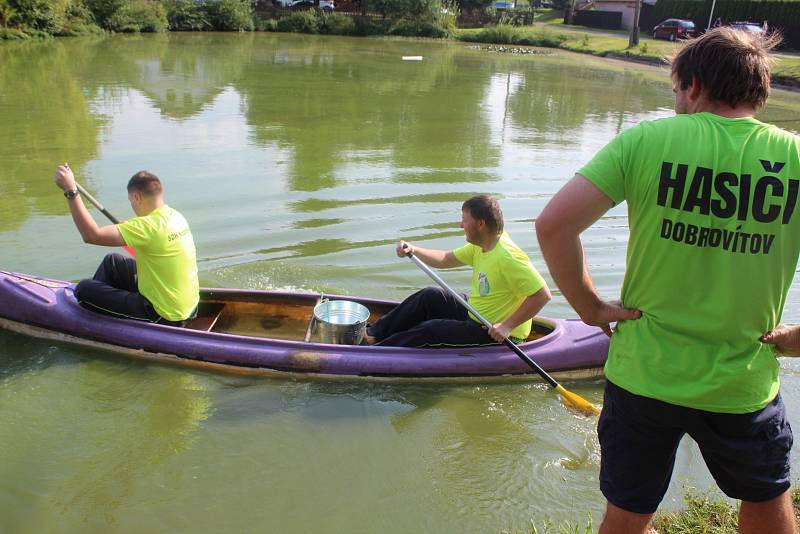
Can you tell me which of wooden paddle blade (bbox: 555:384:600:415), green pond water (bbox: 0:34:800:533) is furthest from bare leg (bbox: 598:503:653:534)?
wooden paddle blade (bbox: 555:384:600:415)

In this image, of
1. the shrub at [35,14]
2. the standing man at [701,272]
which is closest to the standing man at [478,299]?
the standing man at [701,272]

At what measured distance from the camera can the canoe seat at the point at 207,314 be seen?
601 centimetres

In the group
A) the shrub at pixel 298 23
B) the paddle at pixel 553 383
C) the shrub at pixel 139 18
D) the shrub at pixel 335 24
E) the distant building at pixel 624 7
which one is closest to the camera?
the paddle at pixel 553 383

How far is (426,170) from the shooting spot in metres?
11.9

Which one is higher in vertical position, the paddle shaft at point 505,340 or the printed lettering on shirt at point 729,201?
the printed lettering on shirt at point 729,201

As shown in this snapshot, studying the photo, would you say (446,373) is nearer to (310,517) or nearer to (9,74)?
(310,517)

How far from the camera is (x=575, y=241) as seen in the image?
2.20 m

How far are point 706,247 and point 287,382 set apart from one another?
3844 millimetres

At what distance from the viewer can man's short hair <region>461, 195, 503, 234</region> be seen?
4.69 m

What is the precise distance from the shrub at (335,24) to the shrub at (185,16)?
794 centimetres

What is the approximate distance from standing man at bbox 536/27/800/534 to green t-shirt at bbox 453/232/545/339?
7.91ft

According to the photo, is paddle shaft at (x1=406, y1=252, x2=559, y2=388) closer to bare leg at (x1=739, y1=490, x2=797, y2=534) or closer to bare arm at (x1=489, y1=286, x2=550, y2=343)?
bare arm at (x1=489, y1=286, x2=550, y2=343)

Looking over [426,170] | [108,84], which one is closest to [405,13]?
[108,84]

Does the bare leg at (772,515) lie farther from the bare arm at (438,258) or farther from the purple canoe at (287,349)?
the bare arm at (438,258)
